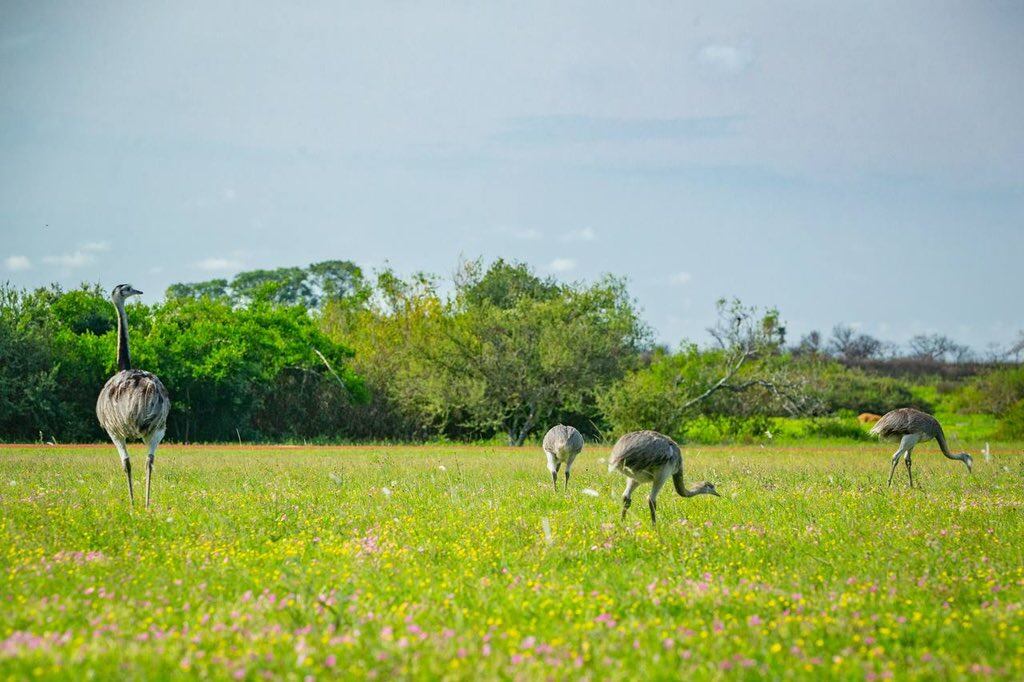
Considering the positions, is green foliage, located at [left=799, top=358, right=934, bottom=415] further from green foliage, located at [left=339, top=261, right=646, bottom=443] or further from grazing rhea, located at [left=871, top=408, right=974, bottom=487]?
grazing rhea, located at [left=871, top=408, right=974, bottom=487]

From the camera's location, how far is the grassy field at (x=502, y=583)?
6.30m

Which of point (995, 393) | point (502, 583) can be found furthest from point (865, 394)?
point (502, 583)

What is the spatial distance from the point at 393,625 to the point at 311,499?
7.73 metres

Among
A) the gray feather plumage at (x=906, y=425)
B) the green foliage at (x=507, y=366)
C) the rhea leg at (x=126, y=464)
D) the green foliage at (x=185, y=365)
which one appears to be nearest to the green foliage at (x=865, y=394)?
the green foliage at (x=507, y=366)

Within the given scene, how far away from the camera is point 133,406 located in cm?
1503

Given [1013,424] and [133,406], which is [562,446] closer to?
[133,406]

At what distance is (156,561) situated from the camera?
992 centimetres

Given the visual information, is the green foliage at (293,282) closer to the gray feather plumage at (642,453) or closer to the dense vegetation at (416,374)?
the dense vegetation at (416,374)

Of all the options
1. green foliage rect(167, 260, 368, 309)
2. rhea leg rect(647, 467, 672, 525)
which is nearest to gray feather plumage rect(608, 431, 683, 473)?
rhea leg rect(647, 467, 672, 525)

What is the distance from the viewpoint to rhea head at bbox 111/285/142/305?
17.7 meters

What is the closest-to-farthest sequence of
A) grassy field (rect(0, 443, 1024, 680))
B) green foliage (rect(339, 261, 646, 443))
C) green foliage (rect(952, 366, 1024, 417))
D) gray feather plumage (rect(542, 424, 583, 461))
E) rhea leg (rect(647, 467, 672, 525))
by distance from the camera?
grassy field (rect(0, 443, 1024, 680)), rhea leg (rect(647, 467, 672, 525)), gray feather plumage (rect(542, 424, 583, 461)), green foliage (rect(339, 261, 646, 443)), green foliage (rect(952, 366, 1024, 417))

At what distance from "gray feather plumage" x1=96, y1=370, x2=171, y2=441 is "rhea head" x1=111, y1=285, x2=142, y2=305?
2.60 m

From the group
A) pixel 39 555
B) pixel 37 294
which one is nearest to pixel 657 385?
pixel 37 294

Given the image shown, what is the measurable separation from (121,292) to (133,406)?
3.78 m
